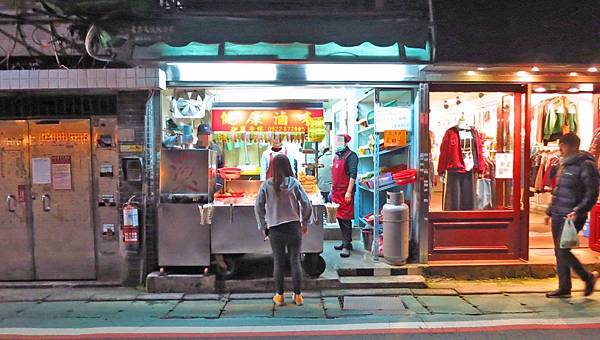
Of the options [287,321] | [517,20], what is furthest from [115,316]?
[517,20]

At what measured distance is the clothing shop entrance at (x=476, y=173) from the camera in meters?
7.07

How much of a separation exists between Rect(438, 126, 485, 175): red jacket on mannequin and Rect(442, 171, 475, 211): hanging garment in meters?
0.10

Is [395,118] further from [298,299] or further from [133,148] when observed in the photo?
[133,148]

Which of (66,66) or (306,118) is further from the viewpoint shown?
(306,118)

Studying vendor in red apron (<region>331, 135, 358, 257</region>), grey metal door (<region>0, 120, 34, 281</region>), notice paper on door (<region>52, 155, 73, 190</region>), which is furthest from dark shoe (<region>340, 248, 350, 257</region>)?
grey metal door (<region>0, 120, 34, 281</region>)

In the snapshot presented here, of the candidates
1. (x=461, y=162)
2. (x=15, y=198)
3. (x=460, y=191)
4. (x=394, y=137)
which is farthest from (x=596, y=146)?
(x=15, y=198)

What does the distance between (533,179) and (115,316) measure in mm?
7567

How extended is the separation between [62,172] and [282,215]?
3497 millimetres

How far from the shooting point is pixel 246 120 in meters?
8.96

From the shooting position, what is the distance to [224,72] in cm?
673

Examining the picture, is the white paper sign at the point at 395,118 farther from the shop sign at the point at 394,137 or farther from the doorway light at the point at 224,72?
the doorway light at the point at 224,72

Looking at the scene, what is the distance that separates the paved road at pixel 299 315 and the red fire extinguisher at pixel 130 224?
75cm

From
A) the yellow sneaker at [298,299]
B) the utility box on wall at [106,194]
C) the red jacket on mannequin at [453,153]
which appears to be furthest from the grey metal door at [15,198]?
the red jacket on mannequin at [453,153]

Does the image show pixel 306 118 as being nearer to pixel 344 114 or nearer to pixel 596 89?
pixel 344 114
